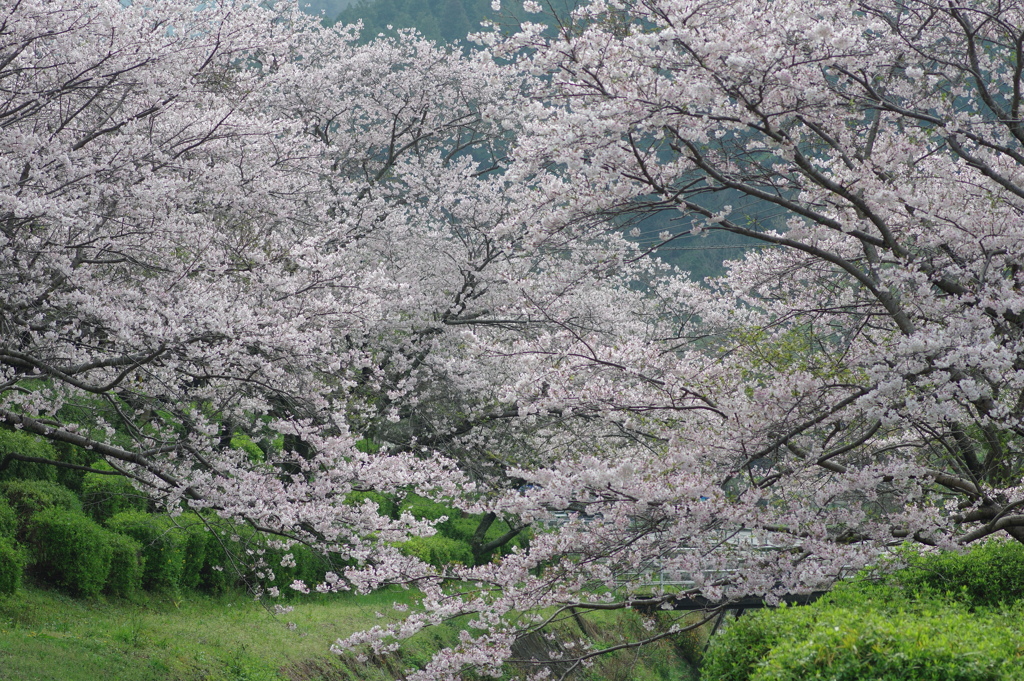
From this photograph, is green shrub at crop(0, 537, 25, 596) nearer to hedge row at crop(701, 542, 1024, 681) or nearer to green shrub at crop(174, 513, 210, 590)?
green shrub at crop(174, 513, 210, 590)

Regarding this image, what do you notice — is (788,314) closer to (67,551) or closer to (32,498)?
(67,551)

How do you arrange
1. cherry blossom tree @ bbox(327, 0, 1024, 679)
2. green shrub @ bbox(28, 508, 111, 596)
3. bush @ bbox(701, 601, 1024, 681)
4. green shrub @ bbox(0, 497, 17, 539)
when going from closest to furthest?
bush @ bbox(701, 601, 1024, 681) → cherry blossom tree @ bbox(327, 0, 1024, 679) → green shrub @ bbox(0, 497, 17, 539) → green shrub @ bbox(28, 508, 111, 596)

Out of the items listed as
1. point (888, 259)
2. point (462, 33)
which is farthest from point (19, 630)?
point (462, 33)

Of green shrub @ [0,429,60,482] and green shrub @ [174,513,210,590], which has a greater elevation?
green shrub @ [0,429,60,482]

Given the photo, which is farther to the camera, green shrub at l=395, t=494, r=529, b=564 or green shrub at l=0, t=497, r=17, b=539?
green shrub at l=395, t=494, r=529, b=564

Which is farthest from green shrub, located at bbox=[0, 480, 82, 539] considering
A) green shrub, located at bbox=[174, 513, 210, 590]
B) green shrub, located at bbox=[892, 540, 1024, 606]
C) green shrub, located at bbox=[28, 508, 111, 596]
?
green shrub, located at bbox=[892, 540, 1024, 606]

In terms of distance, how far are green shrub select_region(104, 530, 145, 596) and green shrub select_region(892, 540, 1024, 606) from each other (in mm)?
8188

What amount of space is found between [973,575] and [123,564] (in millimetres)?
8899

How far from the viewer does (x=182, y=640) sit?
30.3 feet

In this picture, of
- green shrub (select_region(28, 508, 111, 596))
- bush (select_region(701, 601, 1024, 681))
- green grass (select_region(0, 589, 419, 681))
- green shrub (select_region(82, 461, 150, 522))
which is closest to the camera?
bush (select_region(701, 601, 1024, 681))

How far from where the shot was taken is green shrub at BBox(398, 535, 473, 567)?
14414mm

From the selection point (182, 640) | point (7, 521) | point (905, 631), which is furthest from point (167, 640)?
point (905, 631)

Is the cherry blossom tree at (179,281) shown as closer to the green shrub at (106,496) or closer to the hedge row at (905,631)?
the green shrub at (106,496)

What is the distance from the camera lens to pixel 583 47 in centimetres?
619
